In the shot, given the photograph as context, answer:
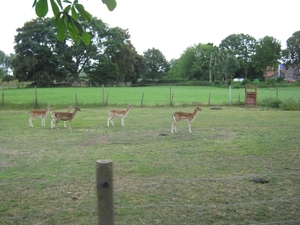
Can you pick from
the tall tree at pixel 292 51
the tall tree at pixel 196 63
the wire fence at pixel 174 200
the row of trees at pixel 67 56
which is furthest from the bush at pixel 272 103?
the tall tree at pixel 292 51

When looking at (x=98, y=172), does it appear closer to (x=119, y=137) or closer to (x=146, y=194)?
(x=146, y=194)

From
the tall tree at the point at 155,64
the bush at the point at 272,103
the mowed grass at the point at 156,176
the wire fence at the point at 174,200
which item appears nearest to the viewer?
the wire fence at the point at 174,200

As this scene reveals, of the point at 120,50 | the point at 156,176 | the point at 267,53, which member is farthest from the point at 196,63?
the point at 156,176

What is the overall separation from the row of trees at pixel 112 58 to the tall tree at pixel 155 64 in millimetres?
2922

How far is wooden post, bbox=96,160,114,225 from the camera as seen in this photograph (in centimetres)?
292

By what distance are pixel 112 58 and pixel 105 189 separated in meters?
79.4

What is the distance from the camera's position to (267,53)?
8281cm

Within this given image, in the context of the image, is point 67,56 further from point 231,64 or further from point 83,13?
point 83,13

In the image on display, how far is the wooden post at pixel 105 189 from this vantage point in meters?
2.92

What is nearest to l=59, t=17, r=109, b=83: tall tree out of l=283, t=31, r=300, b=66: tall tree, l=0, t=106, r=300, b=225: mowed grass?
l=283, t=31, r=300, b=66: tall tree

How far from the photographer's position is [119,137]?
44.9ft

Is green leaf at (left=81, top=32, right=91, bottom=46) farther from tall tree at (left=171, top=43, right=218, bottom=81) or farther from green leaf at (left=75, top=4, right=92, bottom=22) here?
tall tree at (left=171, top=43, right=218, bottom=81)

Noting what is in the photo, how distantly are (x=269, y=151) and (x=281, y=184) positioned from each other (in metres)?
3.60

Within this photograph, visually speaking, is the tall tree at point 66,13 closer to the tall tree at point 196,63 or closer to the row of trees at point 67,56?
the row of trees at point 67,56
